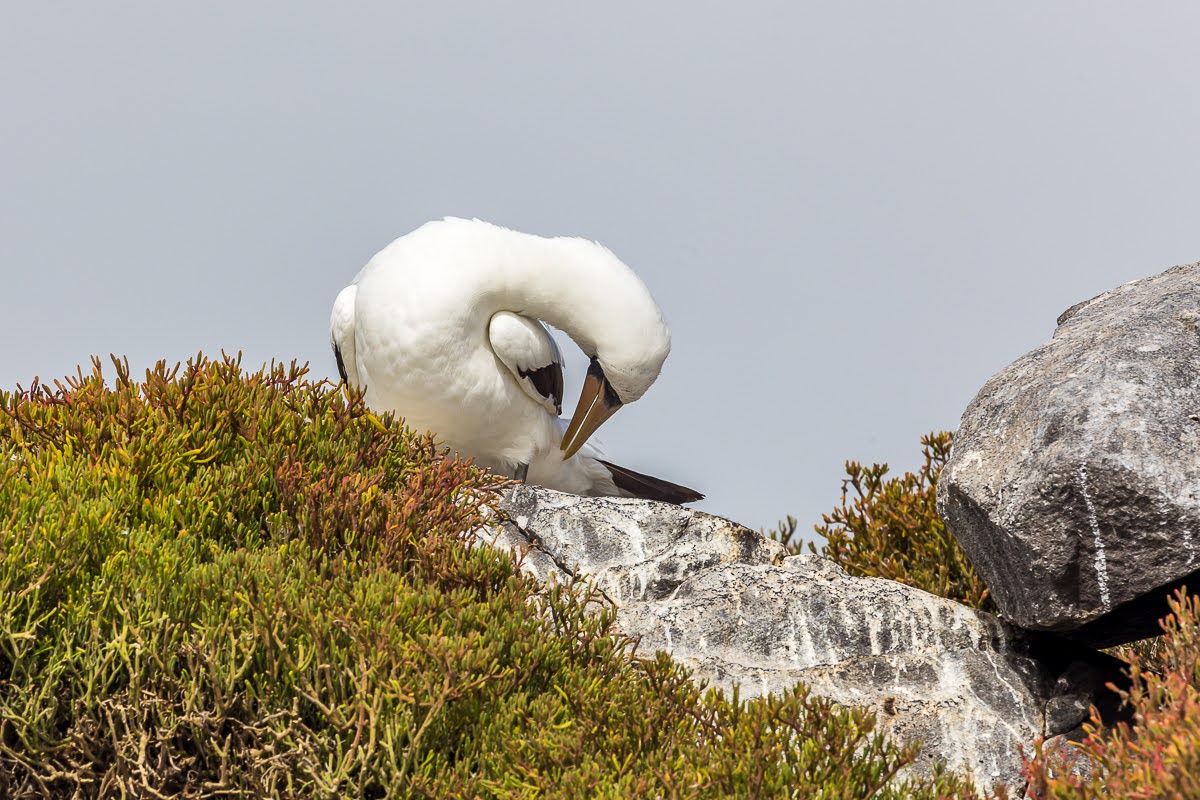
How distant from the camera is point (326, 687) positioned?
13.1 feet

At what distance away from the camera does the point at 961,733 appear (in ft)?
17.1

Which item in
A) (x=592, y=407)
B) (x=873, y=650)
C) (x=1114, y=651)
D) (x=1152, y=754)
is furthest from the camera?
(x=592, y=407)

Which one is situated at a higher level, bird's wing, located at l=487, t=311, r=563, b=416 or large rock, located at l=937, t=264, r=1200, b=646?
bird's wing, located at l=487, t=311, r=563, b=416

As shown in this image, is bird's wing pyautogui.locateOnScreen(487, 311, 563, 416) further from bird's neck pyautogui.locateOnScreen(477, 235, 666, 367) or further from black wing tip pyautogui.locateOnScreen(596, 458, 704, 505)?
black wing tip pyautogui.locateOnScreen(596, 458, 704, 505)

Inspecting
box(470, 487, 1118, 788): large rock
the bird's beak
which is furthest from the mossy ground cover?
the bird's beak

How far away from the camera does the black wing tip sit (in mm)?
8898

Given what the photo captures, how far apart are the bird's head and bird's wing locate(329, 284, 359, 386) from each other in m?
1.56

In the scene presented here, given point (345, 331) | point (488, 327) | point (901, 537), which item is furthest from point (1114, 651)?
point (345, 331)

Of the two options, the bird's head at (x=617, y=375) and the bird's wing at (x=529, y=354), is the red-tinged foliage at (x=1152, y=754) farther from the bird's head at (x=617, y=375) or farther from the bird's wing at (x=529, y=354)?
the bird's wing at (x=529, y=354)

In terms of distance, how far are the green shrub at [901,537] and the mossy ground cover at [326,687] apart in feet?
8.71

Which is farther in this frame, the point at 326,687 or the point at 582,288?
the point at 582,288


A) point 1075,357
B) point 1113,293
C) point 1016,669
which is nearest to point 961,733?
point 1016,669

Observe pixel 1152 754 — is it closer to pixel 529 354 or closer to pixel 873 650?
pixel 873 650

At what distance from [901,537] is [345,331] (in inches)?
153
